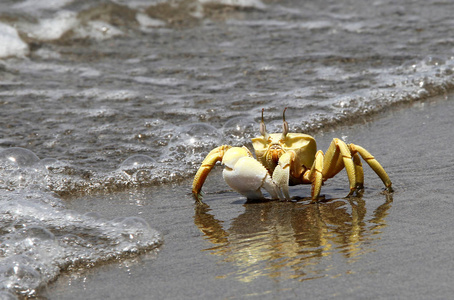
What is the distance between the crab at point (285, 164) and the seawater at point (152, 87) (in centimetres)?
74

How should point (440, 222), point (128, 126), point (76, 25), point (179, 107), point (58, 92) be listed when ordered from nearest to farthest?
point (440, 222) → point (128, 126) → point (179, 107) → point (58, 92) → point (76, 25)

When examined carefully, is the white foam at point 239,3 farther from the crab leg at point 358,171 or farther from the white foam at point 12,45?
the crab leg at point 358,171

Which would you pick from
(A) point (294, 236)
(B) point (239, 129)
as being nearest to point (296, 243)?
(A) point (294, 236)

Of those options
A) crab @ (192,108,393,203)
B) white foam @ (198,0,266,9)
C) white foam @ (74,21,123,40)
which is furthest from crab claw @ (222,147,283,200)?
white foam @ (198,0,266,9)

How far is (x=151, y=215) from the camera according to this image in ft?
14.7

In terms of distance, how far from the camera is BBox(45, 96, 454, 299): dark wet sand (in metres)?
3.07

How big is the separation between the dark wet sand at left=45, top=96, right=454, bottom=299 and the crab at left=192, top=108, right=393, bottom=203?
6.4 inches

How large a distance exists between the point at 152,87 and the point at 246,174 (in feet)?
14.3

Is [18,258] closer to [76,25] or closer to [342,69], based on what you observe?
[342,69]

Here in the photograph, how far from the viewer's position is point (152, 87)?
27.3ft

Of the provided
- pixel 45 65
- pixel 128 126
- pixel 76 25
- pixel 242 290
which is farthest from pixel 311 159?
pixel 76 25

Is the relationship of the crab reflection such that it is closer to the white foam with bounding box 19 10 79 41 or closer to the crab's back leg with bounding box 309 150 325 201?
the crab's back leg with bounding box 309 150 325 201

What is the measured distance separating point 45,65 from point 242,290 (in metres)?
7.22

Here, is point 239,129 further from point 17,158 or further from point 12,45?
point 12,45
